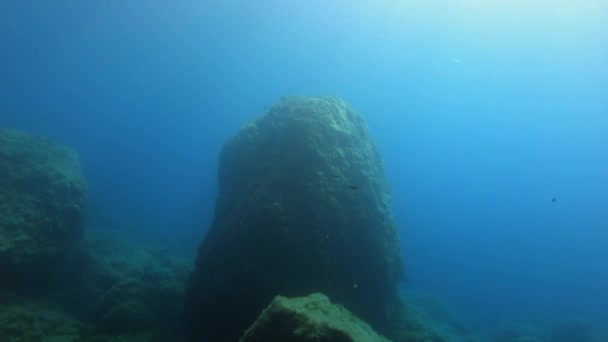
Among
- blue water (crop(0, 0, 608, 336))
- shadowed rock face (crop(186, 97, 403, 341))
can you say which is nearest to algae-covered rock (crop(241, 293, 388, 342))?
shadowed rock face (crop(186, 97, 403, 341))

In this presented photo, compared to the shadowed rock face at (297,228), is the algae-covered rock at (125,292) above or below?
below

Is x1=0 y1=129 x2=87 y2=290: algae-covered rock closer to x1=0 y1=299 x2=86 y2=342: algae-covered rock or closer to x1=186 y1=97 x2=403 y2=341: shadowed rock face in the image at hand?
x1=0 y1=299 x2=86 y2=342: algae-covered rock

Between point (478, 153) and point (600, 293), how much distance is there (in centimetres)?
8250

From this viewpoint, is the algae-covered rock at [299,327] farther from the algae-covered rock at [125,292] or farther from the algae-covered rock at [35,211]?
the algae-covered rock at [35,211]

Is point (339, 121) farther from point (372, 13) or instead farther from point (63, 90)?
point (63, 90)

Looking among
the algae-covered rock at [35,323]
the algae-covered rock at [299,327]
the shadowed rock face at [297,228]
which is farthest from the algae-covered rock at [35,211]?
the algae-covered rock at [299,327]

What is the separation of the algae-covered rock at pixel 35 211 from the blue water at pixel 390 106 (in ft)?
77.9

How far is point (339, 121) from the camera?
11.9 metres

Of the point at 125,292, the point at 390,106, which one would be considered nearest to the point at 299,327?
the point at 125,292

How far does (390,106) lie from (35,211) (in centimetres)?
12503

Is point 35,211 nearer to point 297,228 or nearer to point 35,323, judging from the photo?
point 35,323

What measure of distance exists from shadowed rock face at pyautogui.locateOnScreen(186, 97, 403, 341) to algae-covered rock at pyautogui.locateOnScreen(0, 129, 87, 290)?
472cm

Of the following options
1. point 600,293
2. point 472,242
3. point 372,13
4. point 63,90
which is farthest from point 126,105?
point 600,293

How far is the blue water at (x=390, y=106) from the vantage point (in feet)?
199
